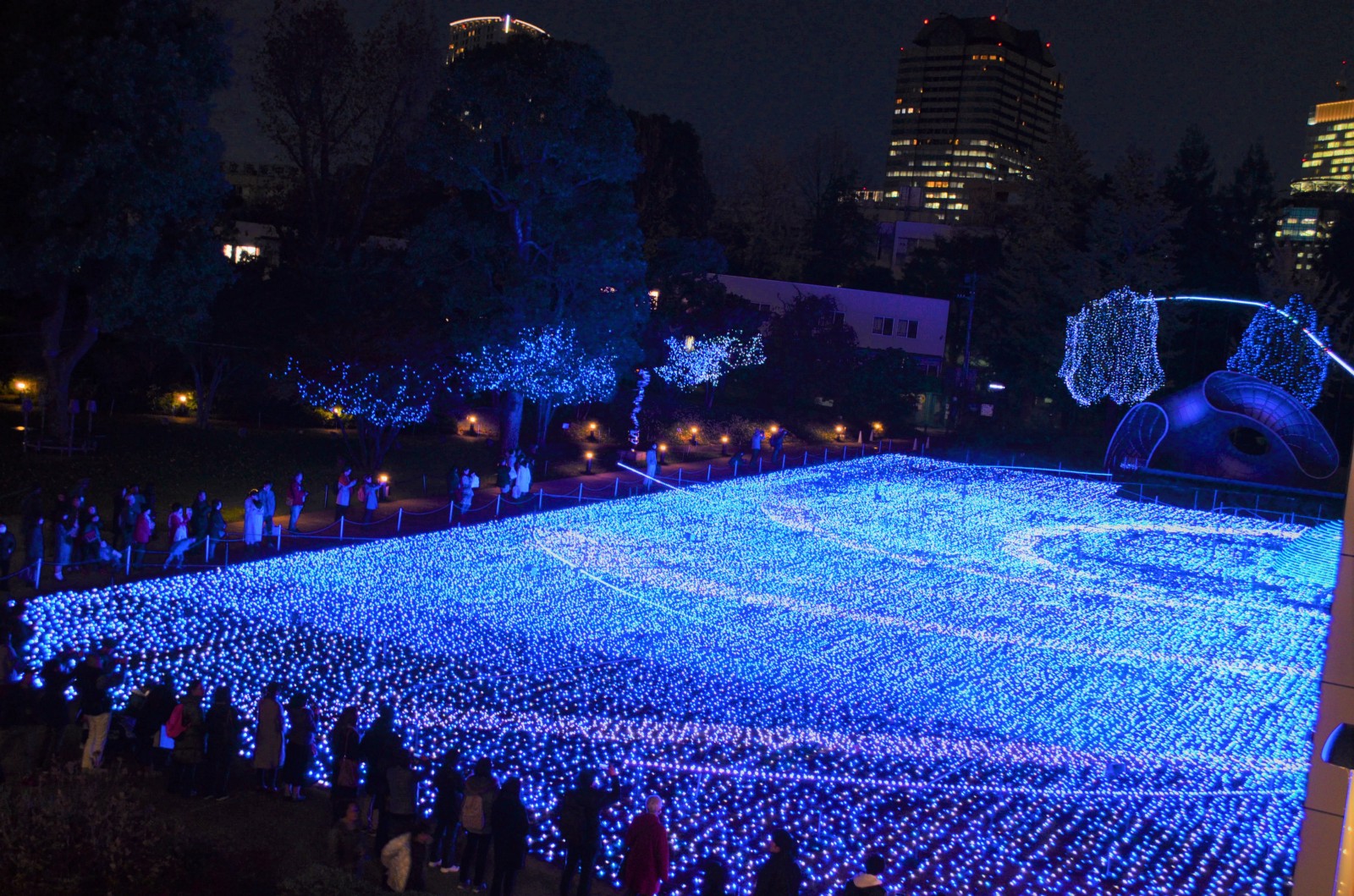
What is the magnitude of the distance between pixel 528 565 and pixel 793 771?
9.60 metres

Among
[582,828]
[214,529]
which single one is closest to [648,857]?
[582,828]

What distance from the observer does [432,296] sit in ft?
107

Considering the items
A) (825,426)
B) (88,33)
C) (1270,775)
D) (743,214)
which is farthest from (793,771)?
(743,214)

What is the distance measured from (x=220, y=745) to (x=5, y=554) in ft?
27.7

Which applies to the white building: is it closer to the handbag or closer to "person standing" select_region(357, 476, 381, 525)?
"person standing" select_region(357, 476, 381, 525)

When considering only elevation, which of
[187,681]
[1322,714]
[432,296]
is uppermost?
[432,296]

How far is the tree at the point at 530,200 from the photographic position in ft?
97.4

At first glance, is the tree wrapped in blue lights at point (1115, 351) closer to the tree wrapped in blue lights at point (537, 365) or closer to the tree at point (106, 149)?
the tree wrapped in blue lights at point (537, 365)

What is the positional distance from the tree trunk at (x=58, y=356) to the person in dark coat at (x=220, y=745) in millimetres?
19734

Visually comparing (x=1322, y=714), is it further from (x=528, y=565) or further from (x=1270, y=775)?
(x=528, y=565)

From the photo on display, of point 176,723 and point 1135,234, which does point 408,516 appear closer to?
point 176,723

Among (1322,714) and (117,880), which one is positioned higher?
(1322,714)

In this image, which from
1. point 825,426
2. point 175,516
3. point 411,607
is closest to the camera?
point 411,607

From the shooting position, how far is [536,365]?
31.2 meters
